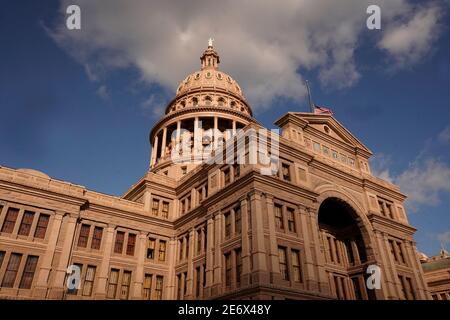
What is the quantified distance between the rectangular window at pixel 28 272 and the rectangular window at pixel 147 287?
34.5ft

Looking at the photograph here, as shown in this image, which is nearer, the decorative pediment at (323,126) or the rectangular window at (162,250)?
the decorative pediment at (323,126)

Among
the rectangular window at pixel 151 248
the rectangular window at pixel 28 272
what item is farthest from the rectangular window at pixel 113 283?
the rectangular window at pixel 28 272

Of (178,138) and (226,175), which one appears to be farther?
(178,138)

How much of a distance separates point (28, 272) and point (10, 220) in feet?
15.8

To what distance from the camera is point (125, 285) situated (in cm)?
3481

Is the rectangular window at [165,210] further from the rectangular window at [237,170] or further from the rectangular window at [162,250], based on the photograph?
the rectangular window at [237,170]

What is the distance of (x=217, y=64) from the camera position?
82.8 metres

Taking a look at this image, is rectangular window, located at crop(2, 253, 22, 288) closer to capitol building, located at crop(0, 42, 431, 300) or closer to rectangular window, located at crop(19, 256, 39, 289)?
capitol building, located at crop(0, 42, 431, 300)

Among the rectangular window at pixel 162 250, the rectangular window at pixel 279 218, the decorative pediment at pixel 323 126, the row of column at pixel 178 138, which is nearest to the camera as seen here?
the rectangular window at pixel 279 218

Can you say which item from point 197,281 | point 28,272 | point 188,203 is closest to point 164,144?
point 188,203

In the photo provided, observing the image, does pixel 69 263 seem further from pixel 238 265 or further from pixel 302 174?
pixel 302 174

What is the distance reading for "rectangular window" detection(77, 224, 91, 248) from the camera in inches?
1342

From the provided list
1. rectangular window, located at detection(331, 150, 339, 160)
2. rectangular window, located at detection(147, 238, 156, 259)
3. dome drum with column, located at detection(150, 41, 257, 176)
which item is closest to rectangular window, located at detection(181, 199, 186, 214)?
rectangular window, located at detection(147, 238, 156, 259)

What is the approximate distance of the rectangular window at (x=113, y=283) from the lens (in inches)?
1326
